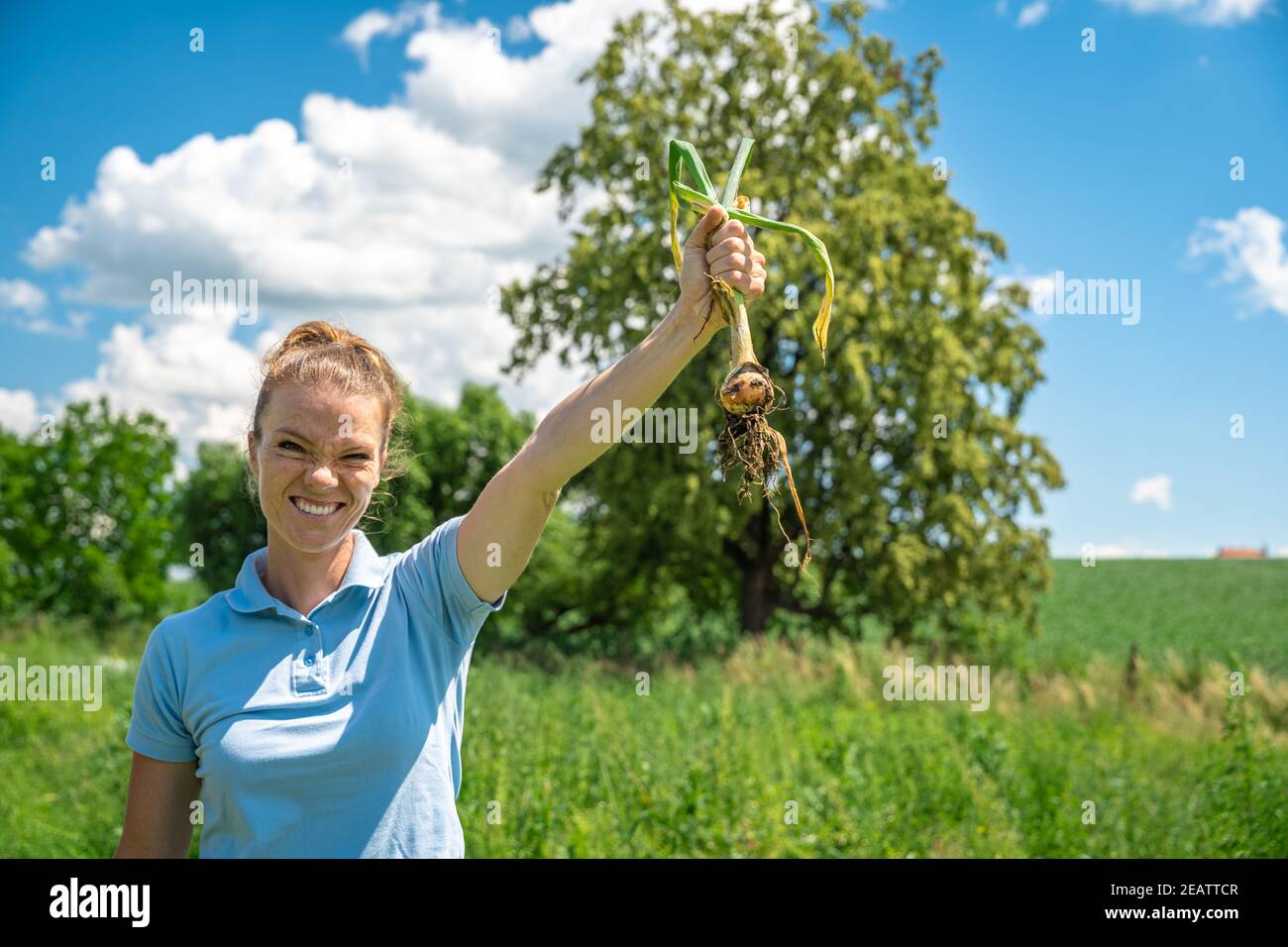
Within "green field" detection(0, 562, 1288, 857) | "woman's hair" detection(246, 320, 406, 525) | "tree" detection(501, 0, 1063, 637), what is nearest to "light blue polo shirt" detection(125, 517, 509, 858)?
"woman's hair" detection(246, 320, 406, 525)

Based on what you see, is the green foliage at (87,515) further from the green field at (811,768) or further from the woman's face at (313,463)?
the woman's face at (313,463)

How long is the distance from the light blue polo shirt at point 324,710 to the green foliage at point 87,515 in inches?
983

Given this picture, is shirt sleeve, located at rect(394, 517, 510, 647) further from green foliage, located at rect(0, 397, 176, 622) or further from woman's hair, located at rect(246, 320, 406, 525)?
green foliage, located at rect(0, 397, 176, 622)

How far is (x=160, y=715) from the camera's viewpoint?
86.3 inches

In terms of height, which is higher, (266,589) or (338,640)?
(266,589)

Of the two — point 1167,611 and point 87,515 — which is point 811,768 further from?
point 1167,611

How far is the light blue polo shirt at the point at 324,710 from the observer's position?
2113mm

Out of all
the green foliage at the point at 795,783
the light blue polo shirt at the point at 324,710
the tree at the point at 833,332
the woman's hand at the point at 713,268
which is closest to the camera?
the light blue polo shirt at the point at 324,710

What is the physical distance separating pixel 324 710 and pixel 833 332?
1521cm

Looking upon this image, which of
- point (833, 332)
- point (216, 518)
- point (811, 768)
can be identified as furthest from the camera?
point (216, 518)

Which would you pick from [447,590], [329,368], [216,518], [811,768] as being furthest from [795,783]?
[216,518]

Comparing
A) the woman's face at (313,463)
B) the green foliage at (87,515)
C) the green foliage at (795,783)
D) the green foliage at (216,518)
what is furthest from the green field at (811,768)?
the green foliage at (87,515)
